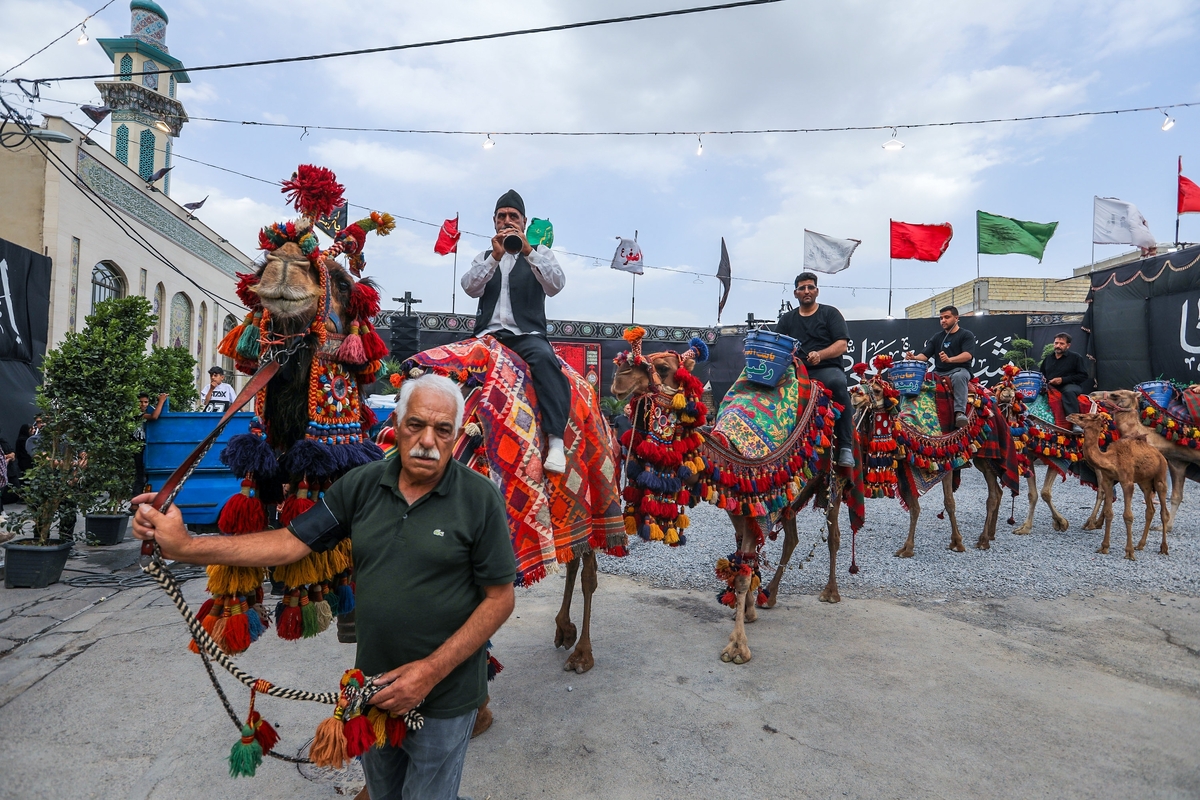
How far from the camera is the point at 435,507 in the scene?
1.73 metres

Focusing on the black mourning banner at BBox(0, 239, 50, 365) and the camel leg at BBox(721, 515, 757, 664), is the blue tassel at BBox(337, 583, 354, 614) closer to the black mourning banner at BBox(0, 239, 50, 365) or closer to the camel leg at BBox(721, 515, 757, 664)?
the camel leg at BBox(721, 515, 757, 664)

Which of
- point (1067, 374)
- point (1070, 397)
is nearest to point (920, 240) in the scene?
point (1067, 374)

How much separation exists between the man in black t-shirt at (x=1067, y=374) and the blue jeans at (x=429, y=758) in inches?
414

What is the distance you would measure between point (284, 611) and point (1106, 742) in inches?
148

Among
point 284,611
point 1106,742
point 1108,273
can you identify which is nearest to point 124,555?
point 284,611

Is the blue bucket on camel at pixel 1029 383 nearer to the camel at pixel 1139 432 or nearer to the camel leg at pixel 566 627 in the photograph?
the camel at pixel 1139 432

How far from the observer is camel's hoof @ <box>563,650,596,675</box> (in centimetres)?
385

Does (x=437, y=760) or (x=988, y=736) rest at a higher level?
(x=437, y=760)

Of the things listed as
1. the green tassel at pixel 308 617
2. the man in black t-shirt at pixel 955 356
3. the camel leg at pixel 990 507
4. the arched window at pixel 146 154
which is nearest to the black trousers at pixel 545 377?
the green tassel at pixel 308 617

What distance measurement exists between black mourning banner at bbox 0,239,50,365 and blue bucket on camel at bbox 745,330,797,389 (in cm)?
1096

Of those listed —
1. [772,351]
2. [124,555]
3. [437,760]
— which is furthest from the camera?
[124,555]

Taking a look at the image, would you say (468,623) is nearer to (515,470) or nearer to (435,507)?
(435,507)

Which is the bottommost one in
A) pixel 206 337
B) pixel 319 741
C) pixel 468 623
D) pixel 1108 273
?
pixel 319 741

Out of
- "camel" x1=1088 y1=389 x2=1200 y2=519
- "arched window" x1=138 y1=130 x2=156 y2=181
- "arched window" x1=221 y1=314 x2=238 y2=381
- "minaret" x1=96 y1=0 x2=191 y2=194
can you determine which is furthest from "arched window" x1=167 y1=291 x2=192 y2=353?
"camel" x1=1088 y1=389 x2=1200 y2=519
